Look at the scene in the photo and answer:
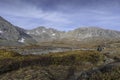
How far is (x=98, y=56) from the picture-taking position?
56.3m

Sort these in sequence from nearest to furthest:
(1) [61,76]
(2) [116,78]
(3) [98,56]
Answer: (2) [116,78] → (1) [61,76] → (3) [98,56]

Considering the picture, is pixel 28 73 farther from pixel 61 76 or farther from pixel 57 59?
pixel 57 59

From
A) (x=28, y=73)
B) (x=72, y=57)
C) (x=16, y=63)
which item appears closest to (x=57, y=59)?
(x=72, y=57)

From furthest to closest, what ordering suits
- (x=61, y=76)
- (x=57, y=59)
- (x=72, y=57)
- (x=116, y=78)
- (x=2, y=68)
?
(x=72, y=57), (x=57, y=59), (x=2, y=68), (x=61, y=76), (x=116, y=78)

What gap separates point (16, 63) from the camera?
40.1 m

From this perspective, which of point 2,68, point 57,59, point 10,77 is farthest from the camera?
point 57,59

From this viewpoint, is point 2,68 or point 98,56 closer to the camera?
point 2,68

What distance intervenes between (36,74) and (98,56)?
94.9 feet

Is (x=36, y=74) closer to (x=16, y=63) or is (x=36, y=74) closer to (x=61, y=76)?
(x=61, y=76)

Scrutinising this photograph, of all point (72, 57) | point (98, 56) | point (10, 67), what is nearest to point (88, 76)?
point (10, 67)

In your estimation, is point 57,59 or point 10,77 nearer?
point 10,77

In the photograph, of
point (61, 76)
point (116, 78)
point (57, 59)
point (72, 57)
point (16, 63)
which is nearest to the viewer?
point (116, 78)

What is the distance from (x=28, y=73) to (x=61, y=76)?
4.26 meters

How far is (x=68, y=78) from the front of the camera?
30.2 meters
